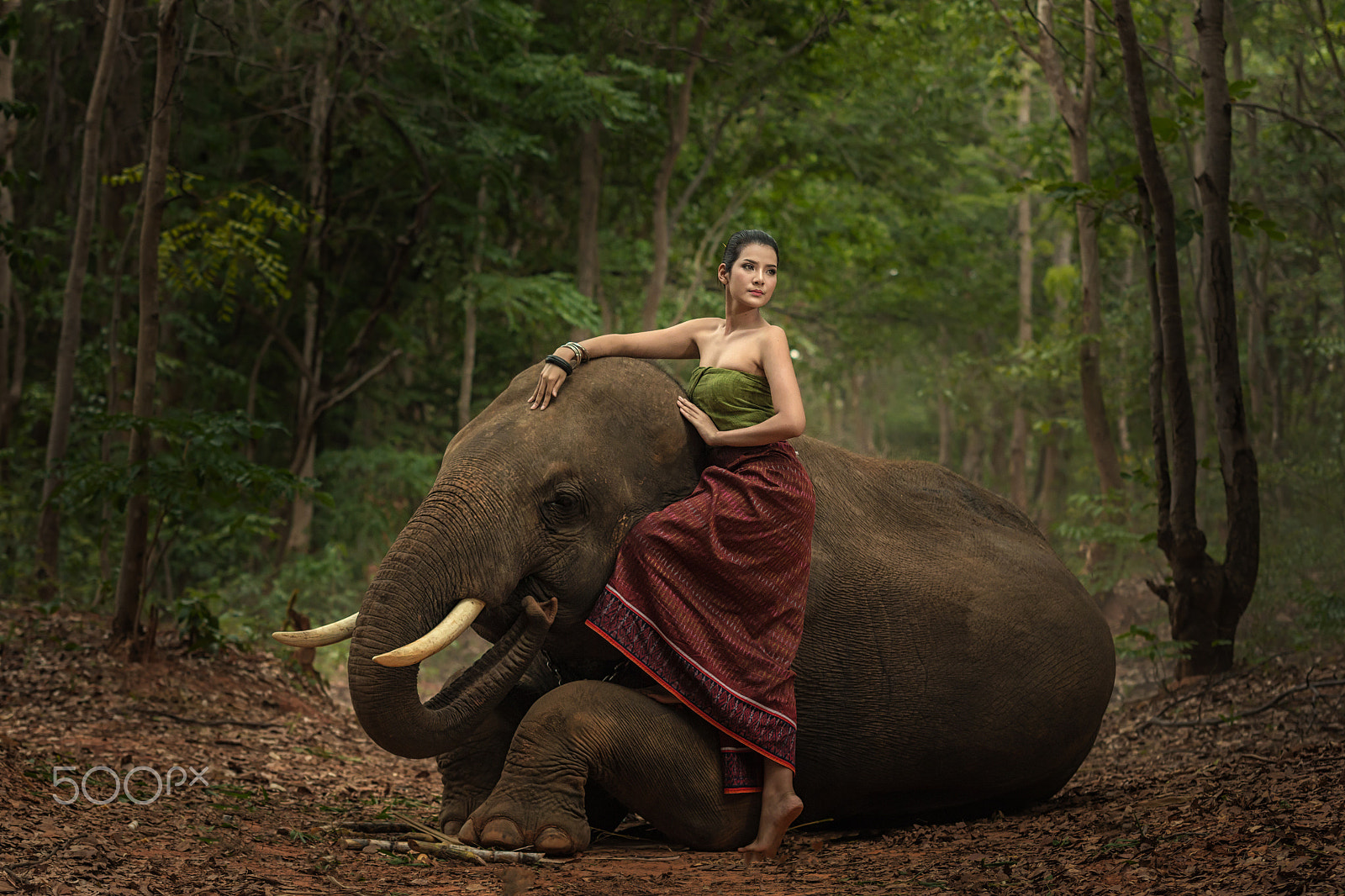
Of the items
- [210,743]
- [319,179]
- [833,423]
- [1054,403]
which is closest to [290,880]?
[210,743]

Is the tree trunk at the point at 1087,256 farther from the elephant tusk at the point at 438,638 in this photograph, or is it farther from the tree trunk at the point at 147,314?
the elephant tusk at the point at 438,638

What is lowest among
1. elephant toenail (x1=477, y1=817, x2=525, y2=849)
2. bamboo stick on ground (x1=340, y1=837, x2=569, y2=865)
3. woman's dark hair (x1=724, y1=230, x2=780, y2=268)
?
bamboo stick on ground (x1=340, y1=837, x2=569, y2=865)

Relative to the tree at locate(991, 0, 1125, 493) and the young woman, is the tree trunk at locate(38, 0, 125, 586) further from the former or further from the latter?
the tree at locate(991, 0, 1125, 493)

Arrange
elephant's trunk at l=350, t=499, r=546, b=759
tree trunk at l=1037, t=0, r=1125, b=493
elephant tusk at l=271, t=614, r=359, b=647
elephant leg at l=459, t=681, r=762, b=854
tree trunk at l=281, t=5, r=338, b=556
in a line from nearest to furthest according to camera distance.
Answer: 1. elephant's trunk at l=350, t=499, r=546, b=759
2. elephant leg at l=459, t=681, r=762, b=854
3. elephant tusk at l=271, t=614, r=359, b=647
4. tree trunk at l=1037, t=0, r=1125, b=493
5. tree trunk at l=281, t=5, r=338, b=556

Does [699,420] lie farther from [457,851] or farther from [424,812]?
[424,812]

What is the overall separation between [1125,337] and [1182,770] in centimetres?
1185

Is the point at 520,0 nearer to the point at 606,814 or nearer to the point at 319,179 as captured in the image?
the point at 319,179

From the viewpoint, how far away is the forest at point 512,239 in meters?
6.94

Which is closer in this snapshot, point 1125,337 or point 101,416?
point 101,416

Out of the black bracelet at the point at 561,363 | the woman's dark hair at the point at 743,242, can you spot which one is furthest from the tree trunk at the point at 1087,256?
the black bracelet at the point at 561,363

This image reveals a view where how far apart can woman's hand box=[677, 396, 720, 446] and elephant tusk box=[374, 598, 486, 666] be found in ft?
3.59

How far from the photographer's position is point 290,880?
3.42 metres

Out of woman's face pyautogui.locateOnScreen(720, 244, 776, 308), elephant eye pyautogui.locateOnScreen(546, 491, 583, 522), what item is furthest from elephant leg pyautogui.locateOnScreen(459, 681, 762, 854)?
woman's face pyautogui.locateOnScreen(720, 244, 776, 308)

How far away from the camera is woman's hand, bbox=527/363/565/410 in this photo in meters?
4.52
